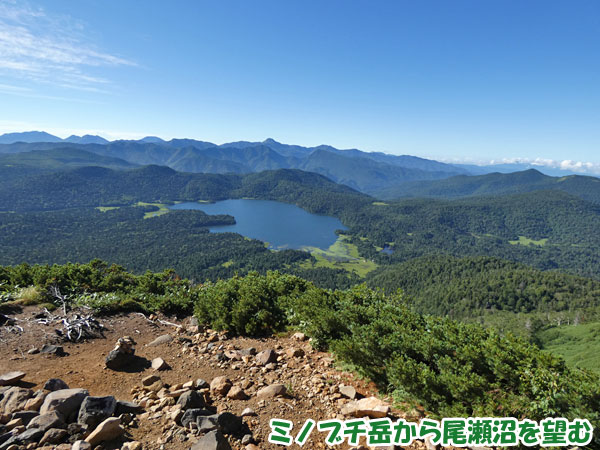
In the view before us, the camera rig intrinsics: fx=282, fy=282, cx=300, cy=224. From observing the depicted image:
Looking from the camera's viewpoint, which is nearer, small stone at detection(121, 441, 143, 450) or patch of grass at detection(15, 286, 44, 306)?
small stone at detection(121, 441, 143, 450)

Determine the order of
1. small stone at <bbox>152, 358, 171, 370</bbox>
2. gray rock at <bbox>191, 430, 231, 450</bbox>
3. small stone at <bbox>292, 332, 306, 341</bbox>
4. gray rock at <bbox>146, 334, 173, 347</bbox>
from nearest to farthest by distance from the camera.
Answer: gray rock at <bbox>191, 430, 231, 450</bbox>, small stone at <bbox>152, 358, 171, 370</bbox>, gray rock at <bbox>146, 334, 173, 347</bbox>, small stone at <bbox>292, 332, 306, 341</bbox>

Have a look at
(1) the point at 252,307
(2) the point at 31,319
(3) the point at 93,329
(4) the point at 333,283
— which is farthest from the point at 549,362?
(4) the point at 333,283

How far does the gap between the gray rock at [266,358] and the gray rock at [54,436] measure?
4.27 m

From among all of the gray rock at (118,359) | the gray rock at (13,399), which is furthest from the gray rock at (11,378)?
the gray rock at (118,359)

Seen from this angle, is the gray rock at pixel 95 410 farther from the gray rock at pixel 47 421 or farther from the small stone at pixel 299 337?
the small stone at pixel 299 337

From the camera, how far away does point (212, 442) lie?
4.45 meters

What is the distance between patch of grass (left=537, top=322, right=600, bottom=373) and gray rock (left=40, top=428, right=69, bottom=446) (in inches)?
3177

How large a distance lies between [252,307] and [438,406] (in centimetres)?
703

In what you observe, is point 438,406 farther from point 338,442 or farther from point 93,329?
point 93,329

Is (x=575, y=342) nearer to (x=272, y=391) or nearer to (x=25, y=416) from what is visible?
(x=272, y=391)

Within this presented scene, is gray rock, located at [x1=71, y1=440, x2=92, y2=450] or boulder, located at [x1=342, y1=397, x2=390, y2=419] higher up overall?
gray rock, located at [x1=71, y1=440, x2=92, y2=450]

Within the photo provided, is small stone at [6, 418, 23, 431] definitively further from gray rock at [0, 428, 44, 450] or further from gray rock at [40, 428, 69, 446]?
gray rock at [40, 428, 69, 446]

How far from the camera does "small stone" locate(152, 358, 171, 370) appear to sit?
7709 mm

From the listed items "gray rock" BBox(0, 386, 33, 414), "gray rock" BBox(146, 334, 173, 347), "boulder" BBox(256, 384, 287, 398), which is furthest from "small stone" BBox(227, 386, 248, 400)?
"gray rock" BBox(146, 334, 173, 347)
